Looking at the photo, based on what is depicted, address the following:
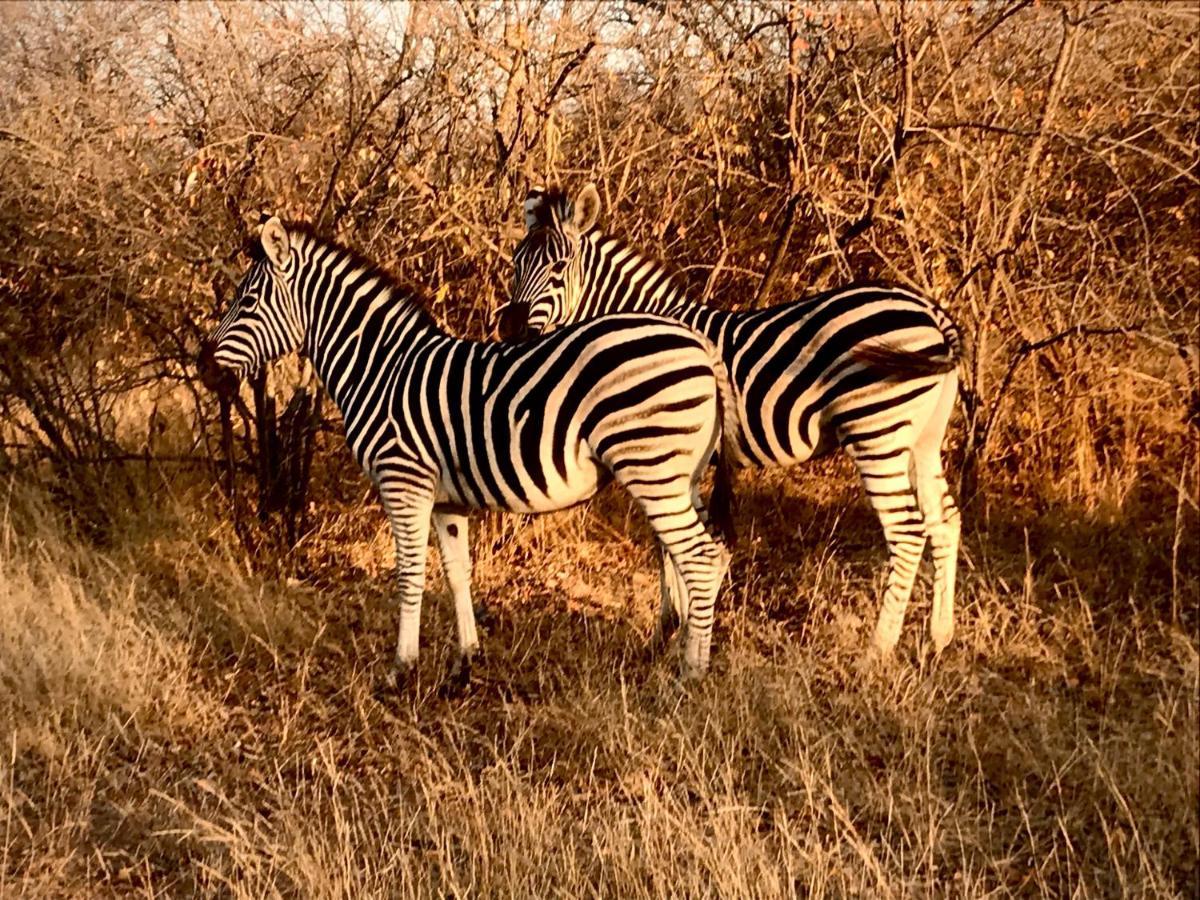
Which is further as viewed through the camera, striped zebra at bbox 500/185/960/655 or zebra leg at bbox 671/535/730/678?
striped zebra at bbox 500/185/960/655

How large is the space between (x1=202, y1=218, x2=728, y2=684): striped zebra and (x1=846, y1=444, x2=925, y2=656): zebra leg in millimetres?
742

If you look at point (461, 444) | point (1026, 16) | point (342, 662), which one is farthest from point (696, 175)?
point (342, 662)

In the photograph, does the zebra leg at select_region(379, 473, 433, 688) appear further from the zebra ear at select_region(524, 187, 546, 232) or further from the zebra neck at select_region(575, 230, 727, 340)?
the zebra ear at select_region(524, 187, 546, 232)

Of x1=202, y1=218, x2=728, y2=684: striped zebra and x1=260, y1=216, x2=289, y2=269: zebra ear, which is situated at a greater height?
x1=260, y1=216, x2=289, y2=269: zebra ear

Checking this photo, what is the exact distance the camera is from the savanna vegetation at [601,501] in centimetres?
349

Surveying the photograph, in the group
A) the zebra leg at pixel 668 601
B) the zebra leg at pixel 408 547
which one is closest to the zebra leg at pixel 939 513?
the zebra leg at pixel 668 601

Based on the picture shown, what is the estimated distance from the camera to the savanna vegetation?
3492 mm

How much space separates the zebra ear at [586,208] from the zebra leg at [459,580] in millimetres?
1609

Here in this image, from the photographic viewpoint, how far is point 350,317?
195 inches

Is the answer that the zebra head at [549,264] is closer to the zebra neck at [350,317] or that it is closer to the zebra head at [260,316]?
the zebra neck at [350,317]

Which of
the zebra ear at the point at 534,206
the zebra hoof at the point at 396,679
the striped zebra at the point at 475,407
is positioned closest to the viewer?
the striped zebra at the point at 475,407

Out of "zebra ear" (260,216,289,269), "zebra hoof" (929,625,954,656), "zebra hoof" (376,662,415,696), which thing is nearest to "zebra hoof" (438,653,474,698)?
"zebra hoof" (376,662,415,696)

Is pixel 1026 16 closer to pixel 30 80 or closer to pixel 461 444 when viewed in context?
pixel 461 444

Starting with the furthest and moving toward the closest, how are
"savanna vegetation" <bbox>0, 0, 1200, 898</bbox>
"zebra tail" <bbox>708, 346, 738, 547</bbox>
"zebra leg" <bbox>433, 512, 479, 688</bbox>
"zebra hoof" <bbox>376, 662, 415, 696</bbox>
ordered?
1. "zebra leg" <bbox>433, 512, 479, 688</bbox>
2. "zebra hoof" <bbox>376, 662, 415, 696</bbox>
3. "zebra tail" <bbox>708, 346, 738, 547</bbox>
4. "savanna vegetation" <bbox>0, 0, 1200, 898</bbox>
